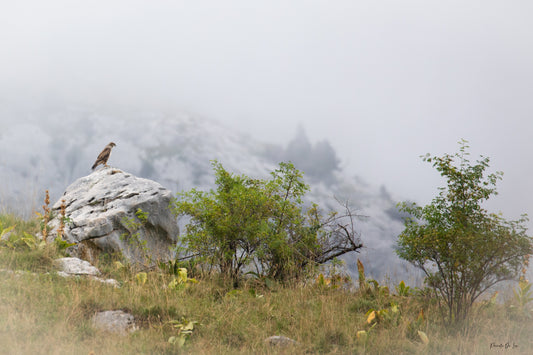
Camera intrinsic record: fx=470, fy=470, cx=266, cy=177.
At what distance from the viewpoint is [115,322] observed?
5996 mm

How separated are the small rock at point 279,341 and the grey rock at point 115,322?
1.71 metres

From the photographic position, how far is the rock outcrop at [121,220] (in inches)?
382

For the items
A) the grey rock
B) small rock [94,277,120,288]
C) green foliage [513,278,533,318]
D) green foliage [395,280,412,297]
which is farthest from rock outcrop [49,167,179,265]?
green foliage [513,278,533,318]

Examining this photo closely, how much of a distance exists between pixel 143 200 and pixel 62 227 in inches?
66.5

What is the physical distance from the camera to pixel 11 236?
8.88 metres

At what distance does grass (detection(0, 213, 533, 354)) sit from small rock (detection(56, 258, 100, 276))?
0.24m

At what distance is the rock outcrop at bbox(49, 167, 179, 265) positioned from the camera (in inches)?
382

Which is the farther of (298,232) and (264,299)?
(298,232)

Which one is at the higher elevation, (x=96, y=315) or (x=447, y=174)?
(x=447, y=174)

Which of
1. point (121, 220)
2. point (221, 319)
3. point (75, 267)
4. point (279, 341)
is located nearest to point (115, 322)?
point (221, 319)

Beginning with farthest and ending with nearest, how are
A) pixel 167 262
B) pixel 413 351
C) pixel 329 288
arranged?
pixel 167 262 → pixel 329 288 → pixel 413 351

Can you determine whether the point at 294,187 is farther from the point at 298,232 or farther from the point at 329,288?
the point at 329,288

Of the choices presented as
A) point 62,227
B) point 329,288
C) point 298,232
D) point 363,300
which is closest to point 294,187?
point 298,232

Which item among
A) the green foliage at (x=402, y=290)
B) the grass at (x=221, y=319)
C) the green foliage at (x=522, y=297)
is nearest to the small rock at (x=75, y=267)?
the grass at (x=221, y=319)
